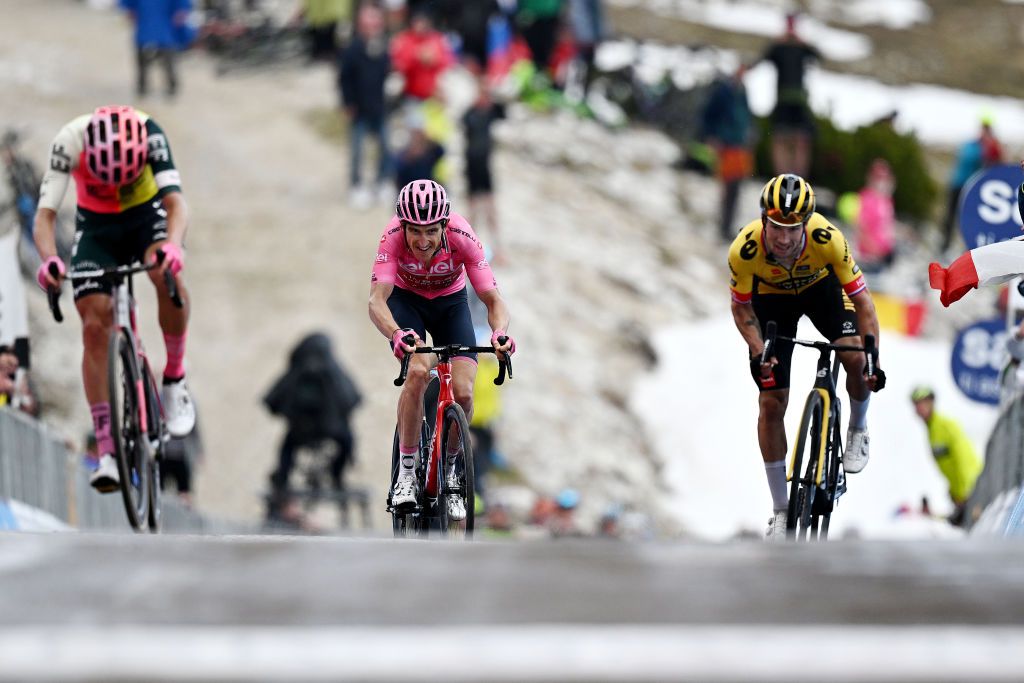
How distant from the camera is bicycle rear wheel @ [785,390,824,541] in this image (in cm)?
1002

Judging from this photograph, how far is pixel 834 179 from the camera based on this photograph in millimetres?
30859

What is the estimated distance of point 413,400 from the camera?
368 inches

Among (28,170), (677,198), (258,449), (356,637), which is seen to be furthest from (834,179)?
(356,637)

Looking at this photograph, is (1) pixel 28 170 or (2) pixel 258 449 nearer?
(1) pixel 28 170

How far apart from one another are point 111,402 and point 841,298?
3919mm

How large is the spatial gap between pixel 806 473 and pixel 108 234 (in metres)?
3.98

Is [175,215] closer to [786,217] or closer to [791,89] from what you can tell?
[786,217]

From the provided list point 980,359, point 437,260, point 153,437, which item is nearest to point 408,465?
point 437,260

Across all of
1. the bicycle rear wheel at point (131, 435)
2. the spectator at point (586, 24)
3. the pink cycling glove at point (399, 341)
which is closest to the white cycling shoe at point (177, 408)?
the bicycle rear wheel at point (131, 435)

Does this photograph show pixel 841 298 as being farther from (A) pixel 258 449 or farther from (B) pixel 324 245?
(B) pixel 324 245

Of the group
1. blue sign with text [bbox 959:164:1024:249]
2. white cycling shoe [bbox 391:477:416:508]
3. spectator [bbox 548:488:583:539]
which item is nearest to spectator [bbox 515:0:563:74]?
spectator [bbox 548:488:583:539]

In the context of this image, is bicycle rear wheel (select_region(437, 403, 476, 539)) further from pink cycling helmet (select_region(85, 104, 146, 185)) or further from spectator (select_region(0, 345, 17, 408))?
spectator (select_region(0, 345, 17, 408))

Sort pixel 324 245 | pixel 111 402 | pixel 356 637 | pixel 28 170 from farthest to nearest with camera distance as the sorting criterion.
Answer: pixel 324 245 < pixel 28 170 < pixel 111 402 < pixel 356 637

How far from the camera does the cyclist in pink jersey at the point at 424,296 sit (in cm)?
894
